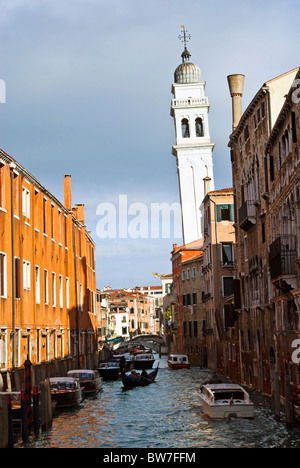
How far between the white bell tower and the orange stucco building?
38.9 meters

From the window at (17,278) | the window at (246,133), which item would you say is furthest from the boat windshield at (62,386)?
the window at (246,133)

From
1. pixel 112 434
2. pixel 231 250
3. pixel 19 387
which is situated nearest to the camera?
pixel 112 434

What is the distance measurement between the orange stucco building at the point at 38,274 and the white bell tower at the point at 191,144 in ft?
127

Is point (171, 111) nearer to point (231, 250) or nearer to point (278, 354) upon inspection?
point (231, 250)

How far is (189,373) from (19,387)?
1139 inches

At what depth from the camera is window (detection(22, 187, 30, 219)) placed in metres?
30.4

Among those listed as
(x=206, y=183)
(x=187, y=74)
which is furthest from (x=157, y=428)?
(x=187, y=74)

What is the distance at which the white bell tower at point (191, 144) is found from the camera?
85.4 meters

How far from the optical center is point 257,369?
106 ft

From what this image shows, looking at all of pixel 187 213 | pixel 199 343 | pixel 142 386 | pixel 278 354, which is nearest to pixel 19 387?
pixel 278 354

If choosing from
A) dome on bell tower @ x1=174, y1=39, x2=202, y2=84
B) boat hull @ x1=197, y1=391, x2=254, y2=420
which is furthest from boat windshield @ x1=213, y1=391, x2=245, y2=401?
dome on bell tower @ x1=174, y1=39, x2=202, y2=84

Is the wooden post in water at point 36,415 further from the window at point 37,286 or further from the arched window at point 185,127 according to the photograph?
the arched window at point 185,127

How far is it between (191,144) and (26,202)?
60.0m

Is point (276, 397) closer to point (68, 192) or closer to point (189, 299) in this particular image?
point (68, 192)
